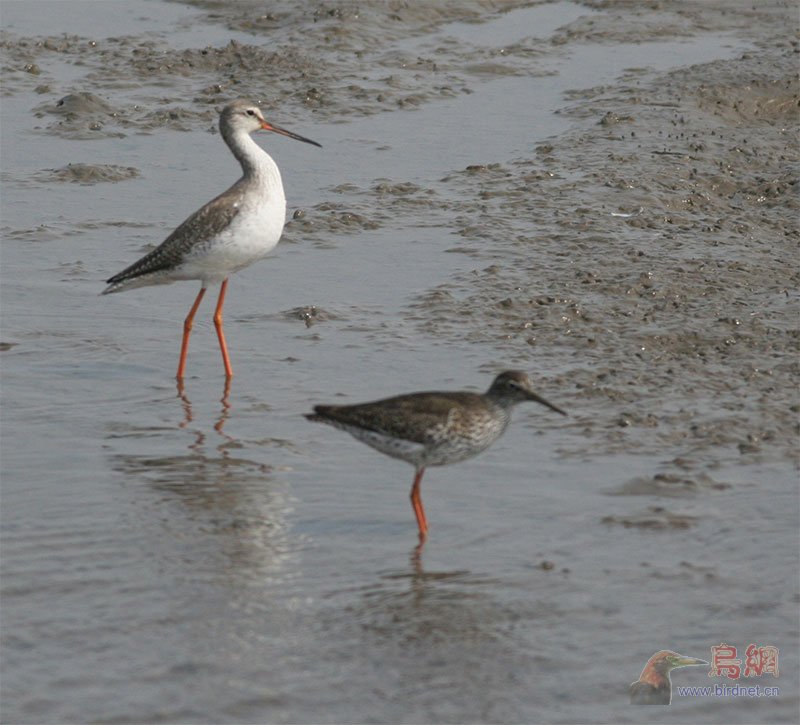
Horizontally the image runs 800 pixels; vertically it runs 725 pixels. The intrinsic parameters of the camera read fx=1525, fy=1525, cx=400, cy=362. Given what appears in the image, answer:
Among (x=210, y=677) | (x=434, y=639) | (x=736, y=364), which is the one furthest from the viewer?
(x=736, y=364)

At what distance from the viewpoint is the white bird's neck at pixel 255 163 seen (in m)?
11.4

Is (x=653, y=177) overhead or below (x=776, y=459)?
overhead

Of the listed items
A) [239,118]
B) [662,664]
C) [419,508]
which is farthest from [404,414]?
[239,118]

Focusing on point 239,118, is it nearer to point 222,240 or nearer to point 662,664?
point 222,240

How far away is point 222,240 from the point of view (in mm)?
11164

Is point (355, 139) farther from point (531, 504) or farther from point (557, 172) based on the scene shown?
point (531, 504)

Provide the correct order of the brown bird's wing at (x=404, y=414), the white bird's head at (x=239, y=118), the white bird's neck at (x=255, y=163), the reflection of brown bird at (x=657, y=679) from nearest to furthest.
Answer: the reflection of brown bird at (x=657, y=679) → the brown bird's wing at (x=404, y=414) → the white bird's neck at (x=255, y=163) → the white bird's head at (x=239, y=118)

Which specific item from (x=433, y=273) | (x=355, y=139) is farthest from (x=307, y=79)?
(x=433, y=273)

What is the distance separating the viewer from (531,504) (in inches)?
348

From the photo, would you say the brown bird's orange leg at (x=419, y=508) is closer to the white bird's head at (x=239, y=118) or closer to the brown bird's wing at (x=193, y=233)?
the brown bird's wing at (x=193, y=233)

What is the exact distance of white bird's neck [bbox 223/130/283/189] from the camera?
37.4 ft

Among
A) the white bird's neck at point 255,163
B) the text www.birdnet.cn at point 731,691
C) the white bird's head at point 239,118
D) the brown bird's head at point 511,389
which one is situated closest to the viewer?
the text www.birdnet.cn at point 731,691

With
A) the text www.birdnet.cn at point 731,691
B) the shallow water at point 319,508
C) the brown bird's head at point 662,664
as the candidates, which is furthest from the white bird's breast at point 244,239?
the text www.birdnet.cn at point 731,691

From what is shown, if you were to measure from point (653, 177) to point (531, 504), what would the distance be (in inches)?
265
